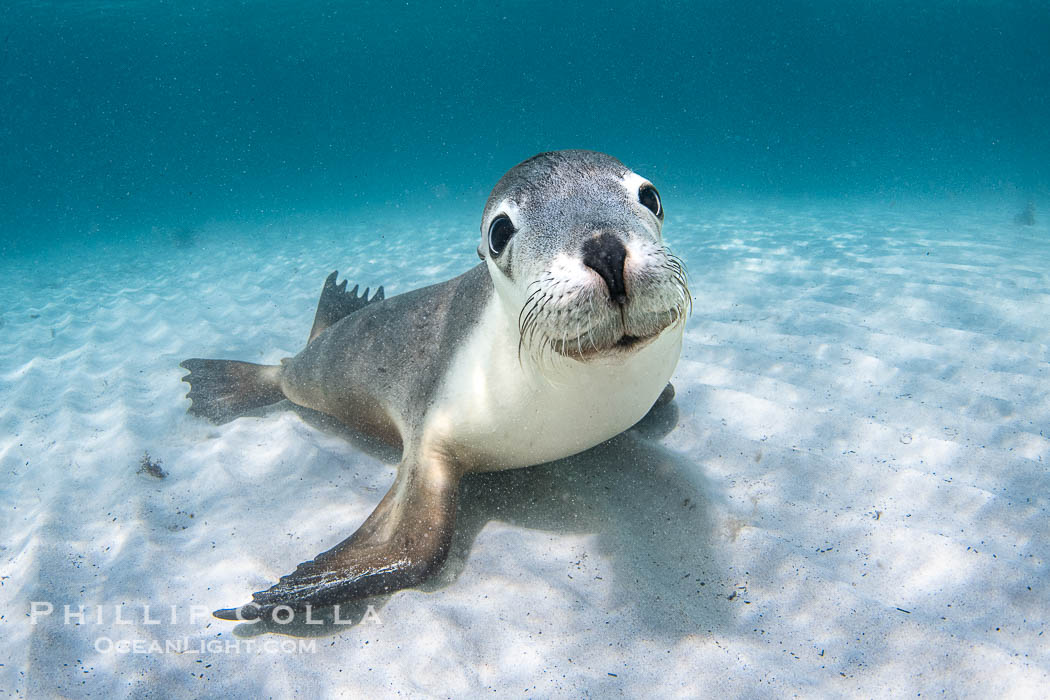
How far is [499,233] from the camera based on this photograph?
185 centimetres

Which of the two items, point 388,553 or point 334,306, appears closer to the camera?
point 388,553

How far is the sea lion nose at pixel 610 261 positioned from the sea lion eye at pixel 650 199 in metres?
0.51

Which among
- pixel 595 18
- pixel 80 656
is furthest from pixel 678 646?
pixel 595 18

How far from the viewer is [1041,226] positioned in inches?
428

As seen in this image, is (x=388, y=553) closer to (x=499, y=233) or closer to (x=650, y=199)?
(x=499, y=233)

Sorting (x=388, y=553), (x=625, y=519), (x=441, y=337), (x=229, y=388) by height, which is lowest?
(x=229, y=388)

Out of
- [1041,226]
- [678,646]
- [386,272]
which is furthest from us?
[1041,226]

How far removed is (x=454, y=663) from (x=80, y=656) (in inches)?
49.6

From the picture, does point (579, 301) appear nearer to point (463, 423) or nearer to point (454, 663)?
point (463, 423)

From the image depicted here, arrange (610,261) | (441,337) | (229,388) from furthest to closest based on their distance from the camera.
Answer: (229,388)
(441,337)
(610,261)

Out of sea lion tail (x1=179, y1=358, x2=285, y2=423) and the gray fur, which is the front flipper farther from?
sea lion tail (x1=179, y1=358, x2=285, y2=423)

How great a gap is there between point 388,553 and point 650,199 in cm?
155

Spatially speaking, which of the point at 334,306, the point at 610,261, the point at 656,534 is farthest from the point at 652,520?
the point at 334,306

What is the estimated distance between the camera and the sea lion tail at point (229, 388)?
3566 millimetres
